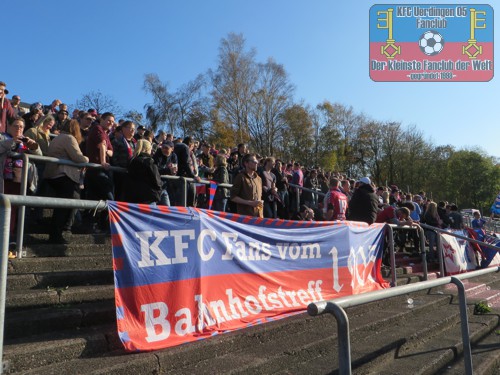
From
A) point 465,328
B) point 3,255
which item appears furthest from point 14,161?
point 465,328

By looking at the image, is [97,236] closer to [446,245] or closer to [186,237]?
[186,237]

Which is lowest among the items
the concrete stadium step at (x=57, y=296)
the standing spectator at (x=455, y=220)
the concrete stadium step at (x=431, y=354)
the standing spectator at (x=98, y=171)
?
the concrete stadium step at (x=431, y=354)

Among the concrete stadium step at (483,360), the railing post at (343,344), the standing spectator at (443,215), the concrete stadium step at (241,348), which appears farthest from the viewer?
the standing spectator at (443,215)

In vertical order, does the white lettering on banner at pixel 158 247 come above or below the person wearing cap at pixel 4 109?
below

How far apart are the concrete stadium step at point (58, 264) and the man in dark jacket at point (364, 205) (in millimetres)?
5225

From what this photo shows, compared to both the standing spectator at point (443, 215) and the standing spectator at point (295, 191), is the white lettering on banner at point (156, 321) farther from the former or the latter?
the standing spectator at point (443, 215)

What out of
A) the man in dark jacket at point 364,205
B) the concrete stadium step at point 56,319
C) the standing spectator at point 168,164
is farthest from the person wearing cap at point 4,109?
the man in dark jacket at point 364,205

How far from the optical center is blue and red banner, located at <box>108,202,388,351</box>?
3.70 meters

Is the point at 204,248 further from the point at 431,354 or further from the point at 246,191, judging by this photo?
the point at 431,354

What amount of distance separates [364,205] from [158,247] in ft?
18.9

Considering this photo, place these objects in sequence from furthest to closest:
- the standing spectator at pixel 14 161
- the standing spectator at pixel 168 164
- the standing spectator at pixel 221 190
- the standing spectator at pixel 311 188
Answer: the standing spectator at pixel 311 188
the standing spectator at pixel 221 190
the standing spectator at pixel 168 164
the standing spectator at pixel 14 161

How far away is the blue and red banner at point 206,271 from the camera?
12.1 feet

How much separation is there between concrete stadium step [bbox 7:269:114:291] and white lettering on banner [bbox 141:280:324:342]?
1239mm

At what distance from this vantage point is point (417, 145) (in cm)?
5088
